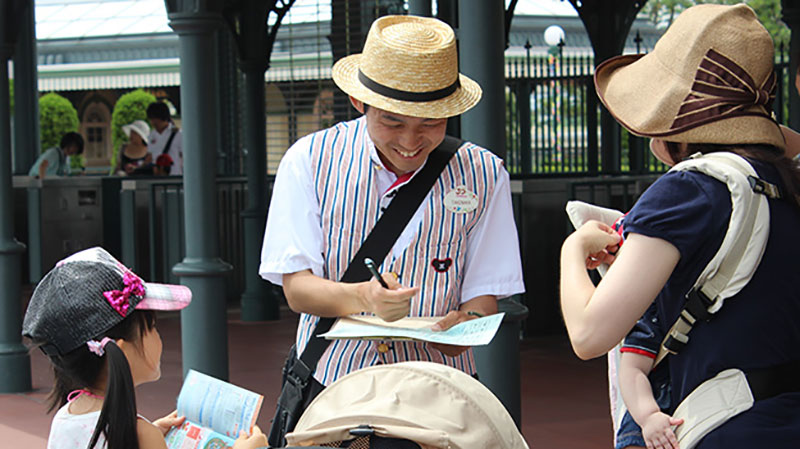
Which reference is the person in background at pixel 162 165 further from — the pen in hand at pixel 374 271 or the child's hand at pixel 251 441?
the child's hand at pixel 251 441

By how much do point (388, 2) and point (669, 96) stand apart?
994 cm

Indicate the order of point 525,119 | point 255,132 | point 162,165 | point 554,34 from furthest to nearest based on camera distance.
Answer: point 554,34
point 525,119
point 162,165
point 255,132

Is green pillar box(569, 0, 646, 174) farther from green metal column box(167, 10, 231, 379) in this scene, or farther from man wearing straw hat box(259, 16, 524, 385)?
man wearing straw hat box(259, 16, 524, 385)

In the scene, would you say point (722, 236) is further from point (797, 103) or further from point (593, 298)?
point (797, 103)

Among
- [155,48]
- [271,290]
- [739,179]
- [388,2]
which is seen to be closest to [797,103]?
[388,2]

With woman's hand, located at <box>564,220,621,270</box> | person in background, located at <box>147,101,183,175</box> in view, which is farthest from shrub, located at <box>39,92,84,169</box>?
woman's hand, located at <box>564,220,621,270</box>

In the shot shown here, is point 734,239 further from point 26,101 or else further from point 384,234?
point 26,101

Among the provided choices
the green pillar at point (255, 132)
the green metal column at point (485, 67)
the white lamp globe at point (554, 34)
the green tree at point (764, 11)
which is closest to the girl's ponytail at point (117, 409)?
the green metal column at point (485, 67)

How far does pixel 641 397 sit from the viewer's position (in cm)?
228

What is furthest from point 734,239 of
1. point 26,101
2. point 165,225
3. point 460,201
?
point 26,101

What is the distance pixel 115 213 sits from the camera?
1265cm

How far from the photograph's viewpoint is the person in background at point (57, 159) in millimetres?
13469

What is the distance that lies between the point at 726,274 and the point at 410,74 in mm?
1109

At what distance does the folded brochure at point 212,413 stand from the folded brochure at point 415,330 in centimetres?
30
